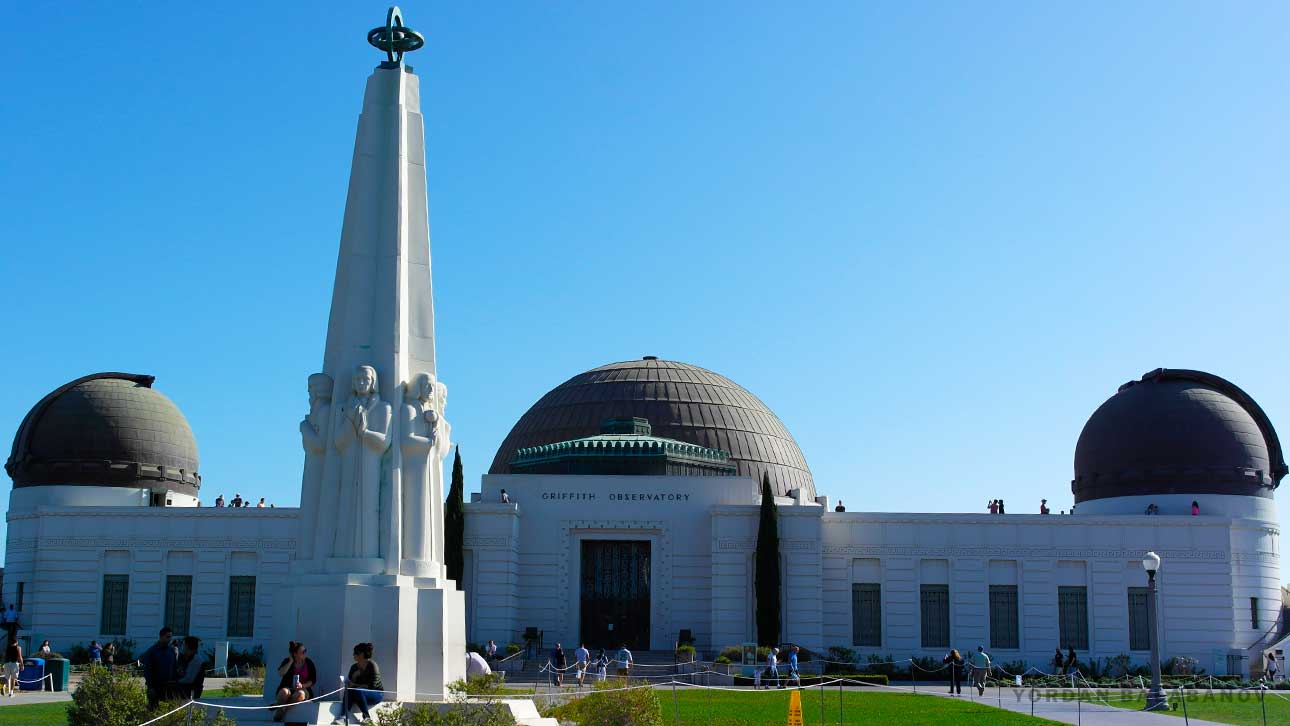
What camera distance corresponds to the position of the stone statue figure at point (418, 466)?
17375mm

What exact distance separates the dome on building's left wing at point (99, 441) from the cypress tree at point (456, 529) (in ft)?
43.9

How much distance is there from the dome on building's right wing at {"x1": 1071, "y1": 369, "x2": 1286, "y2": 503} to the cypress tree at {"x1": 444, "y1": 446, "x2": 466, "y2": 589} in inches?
900

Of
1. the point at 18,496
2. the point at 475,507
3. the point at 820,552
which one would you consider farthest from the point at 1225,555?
the point at 18,496

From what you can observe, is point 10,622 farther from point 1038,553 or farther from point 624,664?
point 1038,553

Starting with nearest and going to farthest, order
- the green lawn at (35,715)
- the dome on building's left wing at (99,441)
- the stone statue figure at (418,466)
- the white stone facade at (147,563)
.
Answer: the stone statue figure at (418,466) < the green lawn at (35,715) < the white stone facade at (147,563) < the dome on building's left wing at (99,441)

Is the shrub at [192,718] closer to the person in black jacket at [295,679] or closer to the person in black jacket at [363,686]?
the person in black jacket at [295,679]

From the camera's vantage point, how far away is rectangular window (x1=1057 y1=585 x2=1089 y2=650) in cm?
4288

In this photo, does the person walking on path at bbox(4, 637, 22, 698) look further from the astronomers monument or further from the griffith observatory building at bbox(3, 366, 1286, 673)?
the astronomers monument

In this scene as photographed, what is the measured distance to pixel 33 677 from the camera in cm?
3250

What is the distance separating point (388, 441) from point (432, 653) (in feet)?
8.97

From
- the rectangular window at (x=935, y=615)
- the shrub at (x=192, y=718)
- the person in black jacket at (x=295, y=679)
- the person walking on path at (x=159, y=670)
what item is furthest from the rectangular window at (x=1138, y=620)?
the shrub at (x=192, y=718)

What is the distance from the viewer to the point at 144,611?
4316 cm

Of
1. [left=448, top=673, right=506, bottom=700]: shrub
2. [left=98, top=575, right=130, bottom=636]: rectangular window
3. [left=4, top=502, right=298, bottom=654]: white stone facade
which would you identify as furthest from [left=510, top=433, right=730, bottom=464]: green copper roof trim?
[left=448, top=673, right=506, bottom=700]: shrub

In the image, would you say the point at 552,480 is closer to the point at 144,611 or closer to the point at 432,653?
the point at 144,611
